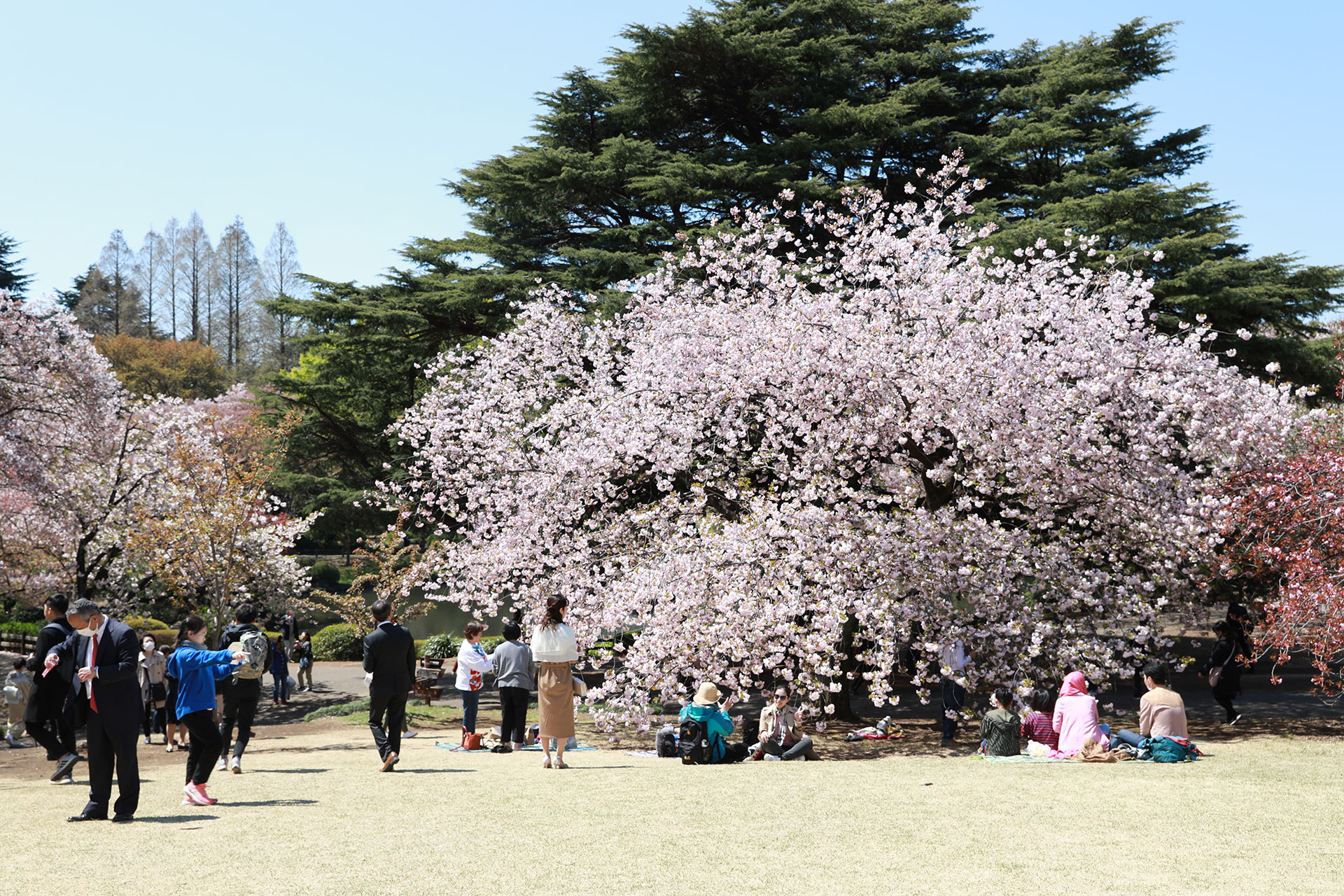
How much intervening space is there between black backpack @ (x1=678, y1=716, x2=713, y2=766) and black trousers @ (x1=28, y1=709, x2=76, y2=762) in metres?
6.24

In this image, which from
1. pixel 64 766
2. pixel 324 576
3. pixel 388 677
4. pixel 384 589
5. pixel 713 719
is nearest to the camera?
pixel 388 677

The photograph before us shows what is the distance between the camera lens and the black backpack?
1118cm

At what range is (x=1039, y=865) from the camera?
5723 millimetres

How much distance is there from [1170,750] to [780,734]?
4.17 metres

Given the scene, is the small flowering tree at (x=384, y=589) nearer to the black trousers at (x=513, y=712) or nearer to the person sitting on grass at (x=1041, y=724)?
the black trousers at (x=513, y=712)

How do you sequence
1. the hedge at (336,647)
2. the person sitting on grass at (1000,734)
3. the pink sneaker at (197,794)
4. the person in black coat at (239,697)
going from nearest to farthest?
the pink sneaker at (197,794) → the person in black coat at (239,697) → the person sitting on grass at (1000,734) → the hedge at (336,647)

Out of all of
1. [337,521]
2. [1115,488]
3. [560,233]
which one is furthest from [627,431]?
[337,521]

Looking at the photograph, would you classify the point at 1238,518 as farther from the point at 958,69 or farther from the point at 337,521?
the point at 337,521

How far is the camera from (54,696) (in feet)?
36.0

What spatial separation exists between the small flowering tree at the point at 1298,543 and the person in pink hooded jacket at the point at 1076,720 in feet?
7.00

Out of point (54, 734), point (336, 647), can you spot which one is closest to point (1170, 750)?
point (54, 734)

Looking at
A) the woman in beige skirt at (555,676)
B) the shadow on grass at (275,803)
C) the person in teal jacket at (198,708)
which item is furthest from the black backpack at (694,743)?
the person in teal jacket at (198,708)

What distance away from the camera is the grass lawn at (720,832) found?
5.44 m

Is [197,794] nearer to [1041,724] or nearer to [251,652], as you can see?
[251,652]
